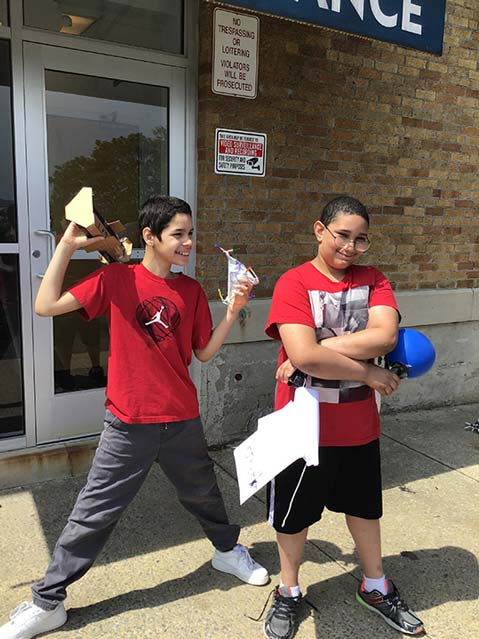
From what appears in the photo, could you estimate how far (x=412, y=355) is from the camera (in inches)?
88.5

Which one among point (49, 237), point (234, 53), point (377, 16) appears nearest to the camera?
point (377, 16)

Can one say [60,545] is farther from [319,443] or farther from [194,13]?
[194,13]

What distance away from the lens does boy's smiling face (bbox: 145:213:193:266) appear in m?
2.25

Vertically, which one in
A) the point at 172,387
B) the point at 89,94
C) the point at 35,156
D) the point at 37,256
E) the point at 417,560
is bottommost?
the point at 417,560

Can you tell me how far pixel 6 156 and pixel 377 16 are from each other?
7.24ft

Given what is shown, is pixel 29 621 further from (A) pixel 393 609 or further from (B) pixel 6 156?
(B) pixel 6 156

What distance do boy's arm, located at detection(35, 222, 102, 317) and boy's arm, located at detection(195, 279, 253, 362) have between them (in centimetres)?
56

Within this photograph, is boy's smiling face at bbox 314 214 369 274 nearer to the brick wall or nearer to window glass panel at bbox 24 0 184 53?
the brick wall

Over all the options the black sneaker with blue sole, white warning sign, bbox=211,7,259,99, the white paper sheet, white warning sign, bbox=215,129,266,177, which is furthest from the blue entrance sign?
the black sneaker with blue sole

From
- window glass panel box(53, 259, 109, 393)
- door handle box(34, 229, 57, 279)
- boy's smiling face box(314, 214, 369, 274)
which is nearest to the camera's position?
boy's smiling face box(314, 214, 369, 274)

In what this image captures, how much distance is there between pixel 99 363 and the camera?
12.9 ft

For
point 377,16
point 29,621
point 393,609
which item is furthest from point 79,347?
point 377,16

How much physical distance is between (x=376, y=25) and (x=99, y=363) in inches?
104

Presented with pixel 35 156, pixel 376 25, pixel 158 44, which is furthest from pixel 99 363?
pixel 376 25
